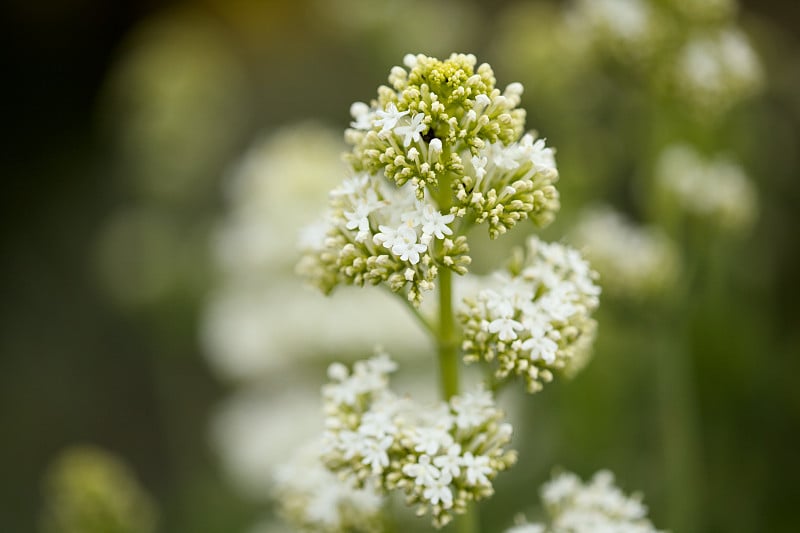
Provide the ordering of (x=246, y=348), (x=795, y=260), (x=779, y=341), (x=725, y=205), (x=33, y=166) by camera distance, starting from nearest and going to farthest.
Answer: (x=725, y=205), (x=246, y=348), (x=779, y=341), (x=795, y=260), (x=33, y=166)

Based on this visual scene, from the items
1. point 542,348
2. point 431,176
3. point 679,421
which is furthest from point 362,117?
point 679,421

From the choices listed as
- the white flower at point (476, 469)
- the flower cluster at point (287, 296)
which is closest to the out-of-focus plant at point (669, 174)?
the flower cluster at point (287, 296)

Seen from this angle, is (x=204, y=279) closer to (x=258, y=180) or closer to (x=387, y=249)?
(x=258, y=180)

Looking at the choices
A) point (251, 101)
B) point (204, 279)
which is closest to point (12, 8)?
point (251, 101)

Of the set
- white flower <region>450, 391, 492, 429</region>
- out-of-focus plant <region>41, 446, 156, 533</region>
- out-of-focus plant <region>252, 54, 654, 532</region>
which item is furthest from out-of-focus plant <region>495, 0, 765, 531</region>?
out-of-focus plant <region>41, 446, 156, 533</region>

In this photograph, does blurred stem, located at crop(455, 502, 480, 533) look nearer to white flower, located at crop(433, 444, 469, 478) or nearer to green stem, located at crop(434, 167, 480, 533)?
green stem, located at crop(434, 167, 480, 533)

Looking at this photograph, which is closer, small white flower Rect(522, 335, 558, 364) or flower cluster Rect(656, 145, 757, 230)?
small white flower Rect(522, 335, 558, 364)
